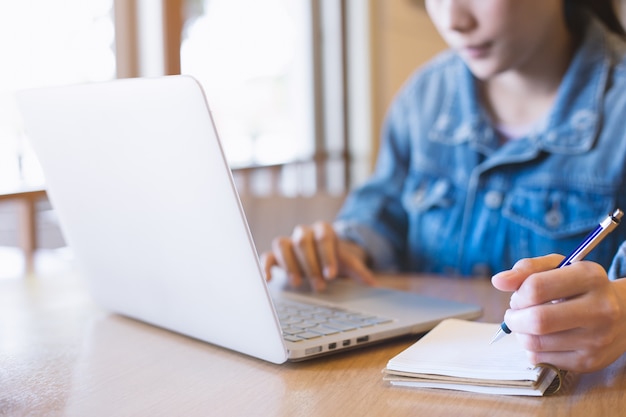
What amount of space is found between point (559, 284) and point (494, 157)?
0.69 metres

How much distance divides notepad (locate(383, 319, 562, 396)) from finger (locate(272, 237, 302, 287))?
14.0 inches

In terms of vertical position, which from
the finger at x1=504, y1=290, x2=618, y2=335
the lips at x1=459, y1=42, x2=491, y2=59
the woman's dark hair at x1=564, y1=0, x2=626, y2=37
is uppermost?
the woman's dark hair at x1=564, y1=0, x2=626, y2=37

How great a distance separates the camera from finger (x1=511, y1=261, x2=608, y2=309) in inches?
22.0

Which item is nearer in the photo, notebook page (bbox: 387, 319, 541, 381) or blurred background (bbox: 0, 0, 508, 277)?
notebook page (bbox: 387, 319, 541, 381)

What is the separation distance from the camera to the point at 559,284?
561 millimetres

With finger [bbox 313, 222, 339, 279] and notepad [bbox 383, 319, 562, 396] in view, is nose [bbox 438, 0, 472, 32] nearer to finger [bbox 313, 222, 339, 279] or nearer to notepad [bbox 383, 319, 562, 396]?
finger [bbox 313, 222, 339, 279]

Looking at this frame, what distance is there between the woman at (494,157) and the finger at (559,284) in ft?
1.23

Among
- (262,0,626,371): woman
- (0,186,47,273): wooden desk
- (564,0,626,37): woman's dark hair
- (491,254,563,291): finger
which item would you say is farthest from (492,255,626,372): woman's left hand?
(0,186,47,273): wooden desk

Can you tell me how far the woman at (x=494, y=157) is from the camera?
1.11 meters

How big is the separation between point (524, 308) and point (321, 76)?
3336 millimetres

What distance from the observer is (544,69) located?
1.26 metres

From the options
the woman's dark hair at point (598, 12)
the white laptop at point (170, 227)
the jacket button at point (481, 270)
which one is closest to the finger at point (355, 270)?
the white laptop at point (170, 227)

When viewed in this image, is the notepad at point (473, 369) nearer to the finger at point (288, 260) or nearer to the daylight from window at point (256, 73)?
the finger at point (288, 260)

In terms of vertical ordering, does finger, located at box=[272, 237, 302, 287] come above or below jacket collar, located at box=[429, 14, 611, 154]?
below
